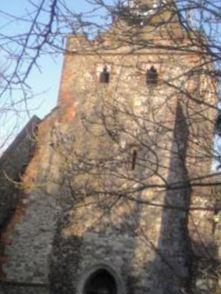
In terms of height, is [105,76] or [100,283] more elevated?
[105,76]

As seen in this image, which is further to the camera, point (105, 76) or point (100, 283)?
point (105, 76)

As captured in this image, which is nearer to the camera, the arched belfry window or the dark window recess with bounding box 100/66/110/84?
the arched belfry window

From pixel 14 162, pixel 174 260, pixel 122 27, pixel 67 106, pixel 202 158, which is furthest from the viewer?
pixel 14 162

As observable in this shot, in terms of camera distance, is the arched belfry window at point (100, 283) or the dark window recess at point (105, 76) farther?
the dark window recess at point (105, 76)

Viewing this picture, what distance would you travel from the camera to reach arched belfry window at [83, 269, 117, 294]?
16094 mm

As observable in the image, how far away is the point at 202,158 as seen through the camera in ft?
23.8

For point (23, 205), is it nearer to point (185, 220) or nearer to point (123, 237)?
point (123, 237)

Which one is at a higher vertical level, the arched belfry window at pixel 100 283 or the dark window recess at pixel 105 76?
the dark window recess at pixel 105 76

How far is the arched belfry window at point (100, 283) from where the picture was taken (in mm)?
16094

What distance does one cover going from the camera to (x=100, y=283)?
1650 centimetres

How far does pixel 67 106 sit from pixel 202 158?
1092 centimetres

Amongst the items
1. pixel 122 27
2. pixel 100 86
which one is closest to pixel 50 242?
pixel 100 86

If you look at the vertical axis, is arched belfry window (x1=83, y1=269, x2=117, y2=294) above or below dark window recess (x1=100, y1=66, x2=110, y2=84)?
below

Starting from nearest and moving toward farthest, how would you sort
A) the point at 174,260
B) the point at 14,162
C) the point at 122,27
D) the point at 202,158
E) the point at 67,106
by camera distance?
the point at 122,27
the point at 202,158
the point at 174,260
the point at 67,106
the point at 14,162
